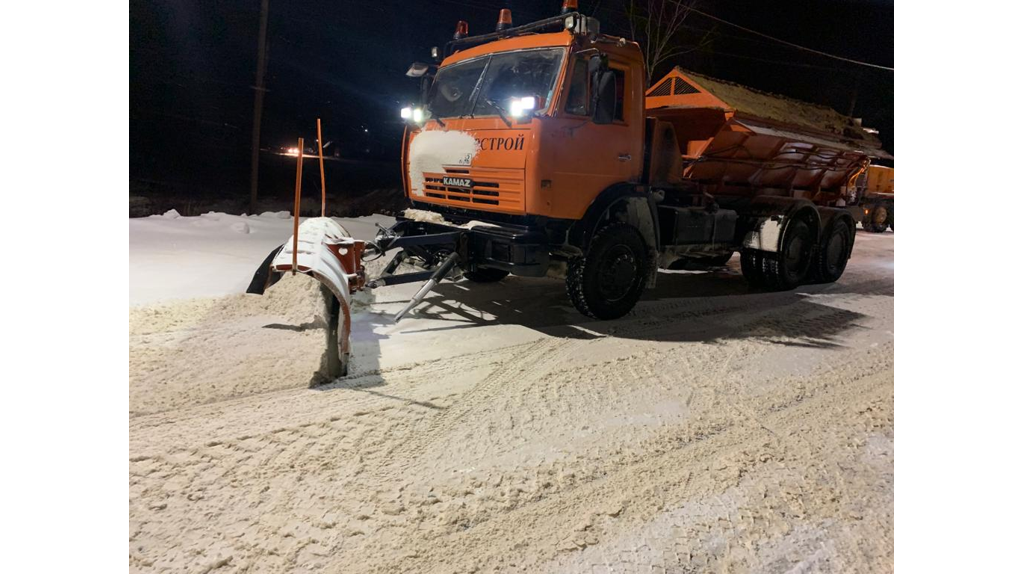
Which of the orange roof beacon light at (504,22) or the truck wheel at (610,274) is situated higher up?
the orange roof beacon light at (504,22)

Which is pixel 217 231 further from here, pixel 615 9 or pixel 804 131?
pixel 615 9

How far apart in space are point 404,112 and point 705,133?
3406 millimetres

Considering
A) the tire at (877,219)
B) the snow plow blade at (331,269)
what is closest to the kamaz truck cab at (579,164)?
the snow plow blade at (331,269)

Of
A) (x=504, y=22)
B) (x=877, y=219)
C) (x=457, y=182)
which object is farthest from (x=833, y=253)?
(x=877, y=219)

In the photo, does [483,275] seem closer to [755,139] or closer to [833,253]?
[755,139]

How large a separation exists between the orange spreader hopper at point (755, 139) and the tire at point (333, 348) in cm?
452

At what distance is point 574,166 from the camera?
5.12 m

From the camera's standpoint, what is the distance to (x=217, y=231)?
8.23 m

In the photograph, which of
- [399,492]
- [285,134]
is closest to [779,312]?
[399,492]

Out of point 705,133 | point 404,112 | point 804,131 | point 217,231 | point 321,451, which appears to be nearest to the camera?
point 321,451

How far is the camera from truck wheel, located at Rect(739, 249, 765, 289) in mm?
8023

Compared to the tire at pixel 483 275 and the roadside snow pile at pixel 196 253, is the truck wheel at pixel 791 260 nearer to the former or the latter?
the tire at pixel 483 275

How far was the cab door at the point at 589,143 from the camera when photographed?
5020mm
